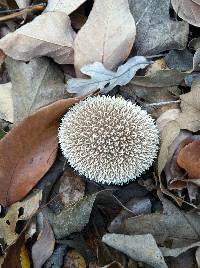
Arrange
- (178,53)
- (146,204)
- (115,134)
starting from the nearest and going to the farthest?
(115,134) < (146,204) < (178,53)

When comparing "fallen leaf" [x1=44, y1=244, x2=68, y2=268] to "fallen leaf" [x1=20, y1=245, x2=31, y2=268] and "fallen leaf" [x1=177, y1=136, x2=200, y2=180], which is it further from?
"fallen leaf" [x1=177, y1=136, x2=200, y2=180]

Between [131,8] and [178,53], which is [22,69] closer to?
[131,8]

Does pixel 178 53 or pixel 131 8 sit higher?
pixel 131 8

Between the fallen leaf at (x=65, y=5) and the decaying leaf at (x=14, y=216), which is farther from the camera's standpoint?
the fallen leaf at (x=65, y=5)

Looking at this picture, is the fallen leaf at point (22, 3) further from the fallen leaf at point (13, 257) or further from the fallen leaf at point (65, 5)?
the fallen leaf at point (13, 257)

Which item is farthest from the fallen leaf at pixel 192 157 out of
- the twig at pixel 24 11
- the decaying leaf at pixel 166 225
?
the twig at pixel 24 11

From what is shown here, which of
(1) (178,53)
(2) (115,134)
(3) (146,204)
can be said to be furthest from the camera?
(1) (178,53)

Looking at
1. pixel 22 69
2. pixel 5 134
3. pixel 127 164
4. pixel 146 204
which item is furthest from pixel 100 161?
pixel 22 69

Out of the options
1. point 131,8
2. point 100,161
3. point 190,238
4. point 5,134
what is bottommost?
point 190,238

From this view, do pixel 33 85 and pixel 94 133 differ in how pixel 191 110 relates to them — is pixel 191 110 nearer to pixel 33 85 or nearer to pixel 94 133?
pixel 94 133
